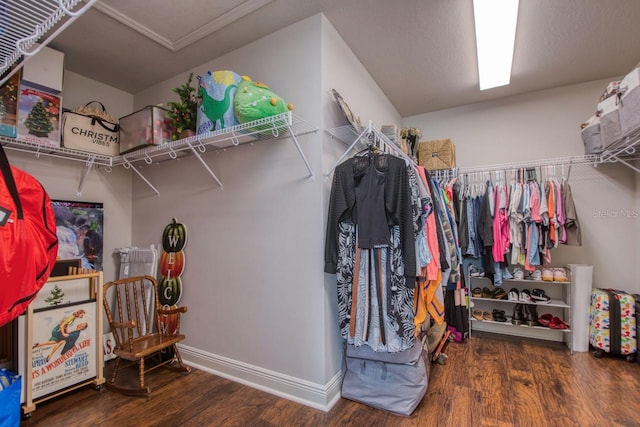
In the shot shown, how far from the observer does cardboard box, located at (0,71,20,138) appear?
210cm

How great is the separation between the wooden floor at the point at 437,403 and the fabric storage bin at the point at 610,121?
6.40 feet

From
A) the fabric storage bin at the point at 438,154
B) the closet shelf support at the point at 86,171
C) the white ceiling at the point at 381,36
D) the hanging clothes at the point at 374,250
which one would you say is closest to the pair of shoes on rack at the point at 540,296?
the fabric storage bin at the point at 438,154

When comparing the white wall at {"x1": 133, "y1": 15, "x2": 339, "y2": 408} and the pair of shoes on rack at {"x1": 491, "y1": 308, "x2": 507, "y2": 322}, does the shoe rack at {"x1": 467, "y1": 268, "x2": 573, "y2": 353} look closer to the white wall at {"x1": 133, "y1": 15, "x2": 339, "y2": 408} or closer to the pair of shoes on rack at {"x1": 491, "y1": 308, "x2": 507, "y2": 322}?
the pair of shoes on rack at {"x1": 491, "y1": 308, "x2": 507, "y2": 322}

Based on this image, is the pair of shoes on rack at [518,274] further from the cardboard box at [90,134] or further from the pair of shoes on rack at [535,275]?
the cardboard box at [90,134]

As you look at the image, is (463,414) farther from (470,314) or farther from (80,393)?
(80,393)

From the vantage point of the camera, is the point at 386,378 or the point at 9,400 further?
the point at 386,378

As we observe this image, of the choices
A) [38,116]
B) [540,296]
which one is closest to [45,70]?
[38,116]

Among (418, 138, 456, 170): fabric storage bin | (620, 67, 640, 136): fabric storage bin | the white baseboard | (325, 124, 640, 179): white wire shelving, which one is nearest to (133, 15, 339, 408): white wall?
the white baseboard

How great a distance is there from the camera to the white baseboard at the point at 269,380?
2.05 m

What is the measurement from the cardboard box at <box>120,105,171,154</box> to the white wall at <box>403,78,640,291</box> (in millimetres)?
3320

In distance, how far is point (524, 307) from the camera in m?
3.38

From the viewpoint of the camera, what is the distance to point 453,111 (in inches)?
155

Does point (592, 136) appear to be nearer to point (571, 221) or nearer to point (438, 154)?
point (571, 221)

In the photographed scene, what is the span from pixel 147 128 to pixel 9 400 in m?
1.93
